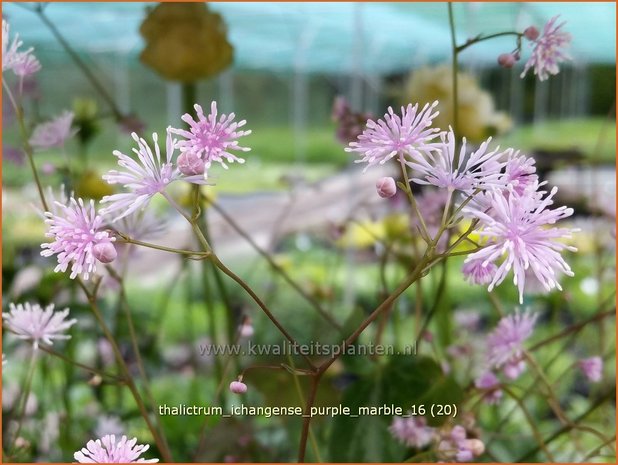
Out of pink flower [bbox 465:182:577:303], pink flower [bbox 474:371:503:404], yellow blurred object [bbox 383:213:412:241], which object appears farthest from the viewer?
yellow blurred object [bbox 383:213:412:241]

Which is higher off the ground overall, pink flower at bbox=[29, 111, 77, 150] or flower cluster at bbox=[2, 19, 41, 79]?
flower cluster at bbox=[2, 19, 41, 79]

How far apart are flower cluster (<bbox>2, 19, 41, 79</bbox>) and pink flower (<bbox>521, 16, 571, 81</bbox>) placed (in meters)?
0.15

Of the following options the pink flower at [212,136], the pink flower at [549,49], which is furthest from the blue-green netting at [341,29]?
the pink flower at [212,136]

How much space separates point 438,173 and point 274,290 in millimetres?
268

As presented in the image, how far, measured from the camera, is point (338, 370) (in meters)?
0.27

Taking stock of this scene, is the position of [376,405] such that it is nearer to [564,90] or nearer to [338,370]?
[338,370]

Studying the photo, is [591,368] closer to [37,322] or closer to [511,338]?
[511,338]

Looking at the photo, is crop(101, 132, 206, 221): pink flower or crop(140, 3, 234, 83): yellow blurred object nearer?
crop(101, 132, 206, 221): pink flower

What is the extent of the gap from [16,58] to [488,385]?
0.18 m

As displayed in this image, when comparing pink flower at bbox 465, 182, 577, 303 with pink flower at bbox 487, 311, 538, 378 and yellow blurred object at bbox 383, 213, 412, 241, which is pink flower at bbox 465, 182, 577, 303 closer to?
pink flower at bbox 487, 311, 538, 378

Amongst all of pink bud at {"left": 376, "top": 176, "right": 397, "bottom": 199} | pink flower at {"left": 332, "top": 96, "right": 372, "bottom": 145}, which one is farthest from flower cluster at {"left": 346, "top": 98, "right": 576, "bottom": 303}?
pink flower at {"left": 332, "top": 96, "right": 372, "bottom": 145}

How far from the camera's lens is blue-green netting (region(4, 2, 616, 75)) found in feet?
0.98

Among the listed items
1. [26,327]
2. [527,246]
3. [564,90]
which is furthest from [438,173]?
[564,90]

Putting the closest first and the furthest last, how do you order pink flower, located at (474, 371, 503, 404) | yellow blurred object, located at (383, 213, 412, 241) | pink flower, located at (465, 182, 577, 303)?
1. pink flower, located at (465, 182, 577, 303)
2. pink flower, located at (474, 371, 503, 404)
3. yellow blurred object, located at (383, 213, 412, 241)
